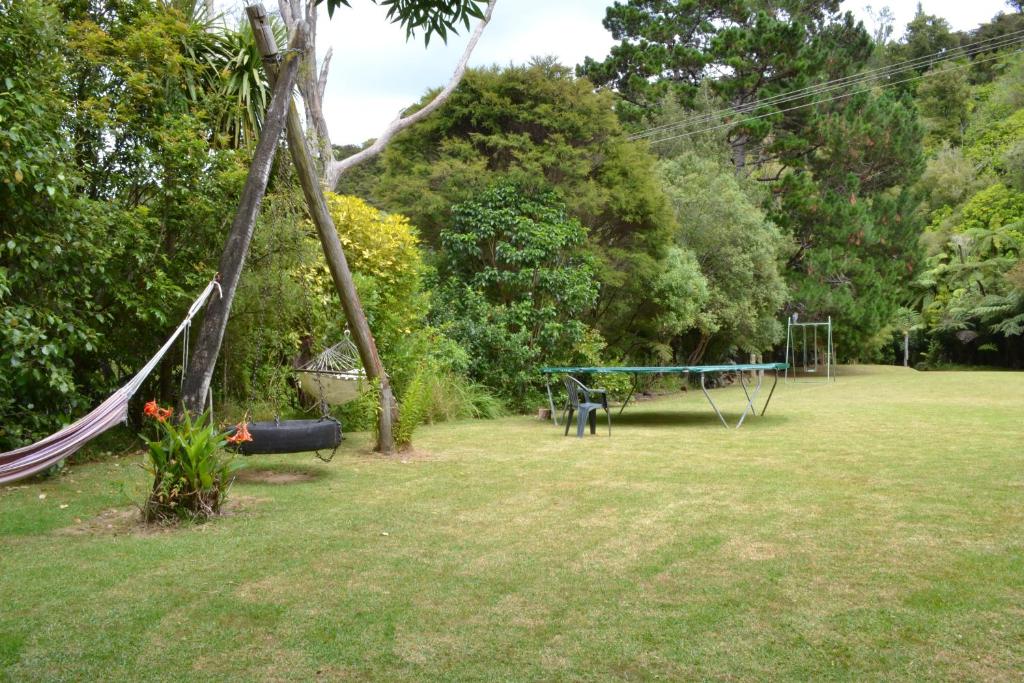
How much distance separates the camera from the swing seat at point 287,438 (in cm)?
574

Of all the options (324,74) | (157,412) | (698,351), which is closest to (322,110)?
(324,74)

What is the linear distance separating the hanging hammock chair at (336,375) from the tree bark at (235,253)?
9.37 feet

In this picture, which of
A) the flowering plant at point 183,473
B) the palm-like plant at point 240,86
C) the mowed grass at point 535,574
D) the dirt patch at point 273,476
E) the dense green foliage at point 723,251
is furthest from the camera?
the dense green foliage at point 723,251

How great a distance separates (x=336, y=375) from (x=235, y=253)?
11.4 ft

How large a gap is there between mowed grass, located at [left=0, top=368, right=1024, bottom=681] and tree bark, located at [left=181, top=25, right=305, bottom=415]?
86cm

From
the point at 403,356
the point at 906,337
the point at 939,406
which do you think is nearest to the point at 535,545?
the point at 403,356

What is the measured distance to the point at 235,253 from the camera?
602 centimetres

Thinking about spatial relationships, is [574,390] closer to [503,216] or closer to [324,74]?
[503,216]

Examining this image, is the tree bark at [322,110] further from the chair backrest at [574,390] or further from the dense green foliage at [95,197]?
the chair backrest at [574,390]

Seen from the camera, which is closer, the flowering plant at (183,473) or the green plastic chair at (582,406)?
the flowering plant at (183,473)

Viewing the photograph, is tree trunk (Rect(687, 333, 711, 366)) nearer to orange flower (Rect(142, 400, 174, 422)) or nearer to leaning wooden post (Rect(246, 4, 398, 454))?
leaning wooden post (Rect(246, 4, 398, 454))

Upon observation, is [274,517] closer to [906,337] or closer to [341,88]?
[341,88]

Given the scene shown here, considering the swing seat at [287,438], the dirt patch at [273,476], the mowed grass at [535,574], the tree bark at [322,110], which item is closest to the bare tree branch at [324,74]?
the tree bark at [322,110]

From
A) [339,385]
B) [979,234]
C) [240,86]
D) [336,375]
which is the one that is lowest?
[339,385]
